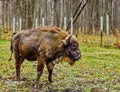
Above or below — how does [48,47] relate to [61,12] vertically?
below

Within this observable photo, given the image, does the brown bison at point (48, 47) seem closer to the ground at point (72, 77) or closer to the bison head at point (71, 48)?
the bison head at point (71, 48)

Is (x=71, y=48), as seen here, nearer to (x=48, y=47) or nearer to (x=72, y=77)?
(x=48, y=47)

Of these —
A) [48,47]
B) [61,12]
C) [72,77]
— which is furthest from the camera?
[61,12]

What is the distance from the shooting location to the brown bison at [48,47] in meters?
11.0

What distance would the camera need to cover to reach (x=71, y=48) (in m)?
11.1

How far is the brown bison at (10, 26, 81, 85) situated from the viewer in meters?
11.0

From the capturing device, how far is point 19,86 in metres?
11.2

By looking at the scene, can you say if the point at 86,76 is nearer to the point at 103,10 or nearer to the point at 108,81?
the point at 108,81

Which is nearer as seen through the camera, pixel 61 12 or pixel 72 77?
pixel 72 77

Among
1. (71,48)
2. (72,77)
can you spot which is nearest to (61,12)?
(72,77)

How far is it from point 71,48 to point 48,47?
661mm

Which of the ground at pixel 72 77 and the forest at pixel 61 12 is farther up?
the forest at pixel 61 12

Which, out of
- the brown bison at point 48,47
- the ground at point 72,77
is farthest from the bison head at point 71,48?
the ground at point 72,77

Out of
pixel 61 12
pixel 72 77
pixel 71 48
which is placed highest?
pixel 61 12
